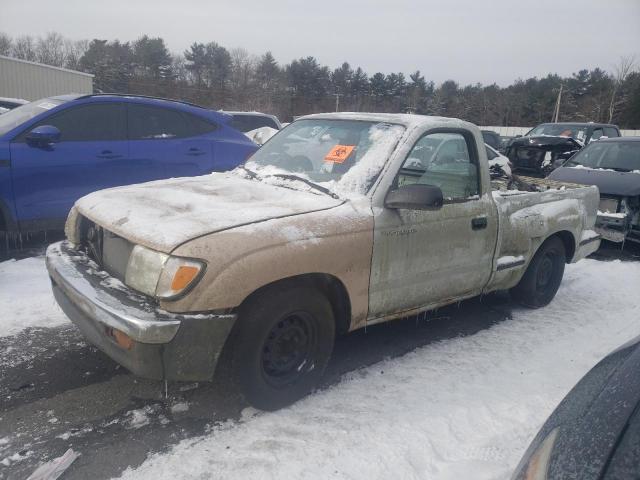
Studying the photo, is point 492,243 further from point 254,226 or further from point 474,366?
point 254,226

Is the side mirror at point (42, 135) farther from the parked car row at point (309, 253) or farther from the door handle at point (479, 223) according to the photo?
the door handle at point (479, 223)

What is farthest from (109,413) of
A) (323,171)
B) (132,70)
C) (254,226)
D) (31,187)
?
(132,70)

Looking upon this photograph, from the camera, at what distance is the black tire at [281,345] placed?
2758mm

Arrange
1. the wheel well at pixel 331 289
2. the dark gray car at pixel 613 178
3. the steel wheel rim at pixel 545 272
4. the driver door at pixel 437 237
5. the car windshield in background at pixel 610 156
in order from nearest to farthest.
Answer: the wheel well at pixel 331 289, the driver door at pixel 437 237, the steel wheel rim at pixel 545 272, the dark gray car at pixel 613 178, the car windshield in background at pixel 610 156

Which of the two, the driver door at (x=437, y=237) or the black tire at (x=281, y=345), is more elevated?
the driver door at (x=437, y=237)

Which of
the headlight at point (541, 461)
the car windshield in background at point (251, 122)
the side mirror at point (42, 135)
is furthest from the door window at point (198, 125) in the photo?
the headlight at point (541, 461)

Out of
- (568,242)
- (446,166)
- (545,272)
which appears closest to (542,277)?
(545,272)

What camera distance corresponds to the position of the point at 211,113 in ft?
22.9

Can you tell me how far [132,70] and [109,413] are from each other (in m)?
58.4

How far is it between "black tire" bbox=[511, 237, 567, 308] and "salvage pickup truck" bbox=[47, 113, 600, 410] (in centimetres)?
42

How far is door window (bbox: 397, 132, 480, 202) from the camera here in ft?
12.6

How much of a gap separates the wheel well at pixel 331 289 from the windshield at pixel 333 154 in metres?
0.61

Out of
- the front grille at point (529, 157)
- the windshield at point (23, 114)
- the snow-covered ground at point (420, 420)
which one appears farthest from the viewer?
the front grille at point (529, 157)

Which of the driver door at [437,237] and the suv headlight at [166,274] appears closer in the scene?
the suv headlight at [166,274]
